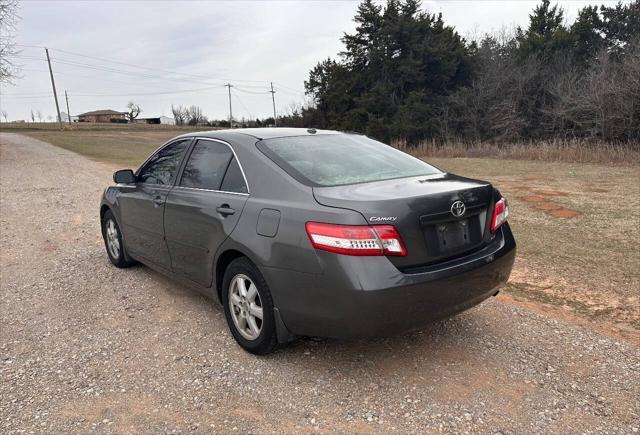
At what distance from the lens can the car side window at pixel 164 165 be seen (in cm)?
420

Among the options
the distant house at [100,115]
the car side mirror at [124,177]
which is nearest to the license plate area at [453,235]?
the car side mirror at [124,177]

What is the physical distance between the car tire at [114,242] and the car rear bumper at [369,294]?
2.90 meters

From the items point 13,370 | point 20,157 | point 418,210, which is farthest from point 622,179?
point 20,157

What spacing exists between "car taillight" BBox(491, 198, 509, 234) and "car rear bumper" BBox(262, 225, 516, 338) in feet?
1.14

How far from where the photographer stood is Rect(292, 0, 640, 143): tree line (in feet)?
88.6

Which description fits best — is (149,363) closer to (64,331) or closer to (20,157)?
(64,331)

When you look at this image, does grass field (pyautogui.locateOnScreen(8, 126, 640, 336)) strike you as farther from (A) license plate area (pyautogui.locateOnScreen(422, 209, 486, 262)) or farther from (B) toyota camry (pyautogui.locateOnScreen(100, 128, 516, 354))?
(A) license plate area (pyautogui.locateOnScreen(422, 209, 486, 262))

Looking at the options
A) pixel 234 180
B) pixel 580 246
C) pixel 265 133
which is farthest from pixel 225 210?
pixel 580 246

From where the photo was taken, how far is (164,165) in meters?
4.42

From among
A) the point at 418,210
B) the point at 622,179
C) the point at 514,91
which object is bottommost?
the point at 622,179

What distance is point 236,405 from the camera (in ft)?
8.95

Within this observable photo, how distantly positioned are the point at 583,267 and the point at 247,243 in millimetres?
3817

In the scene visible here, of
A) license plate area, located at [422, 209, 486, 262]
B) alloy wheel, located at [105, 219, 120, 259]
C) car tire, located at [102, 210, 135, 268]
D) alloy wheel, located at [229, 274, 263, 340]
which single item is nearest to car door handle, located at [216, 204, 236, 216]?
alloy wheel, located at [229, 274, 263, 340]

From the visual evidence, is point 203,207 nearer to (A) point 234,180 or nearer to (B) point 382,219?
(A) point 234,180
